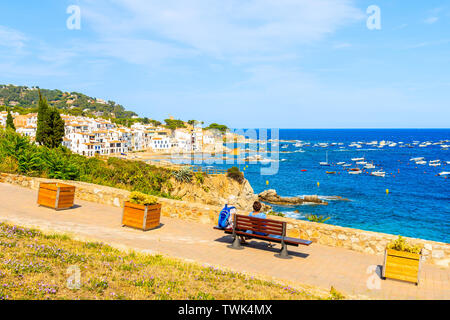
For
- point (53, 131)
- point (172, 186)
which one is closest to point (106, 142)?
point (53, 131)

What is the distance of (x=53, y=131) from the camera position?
38.9 metres

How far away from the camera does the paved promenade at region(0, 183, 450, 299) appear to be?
627cm

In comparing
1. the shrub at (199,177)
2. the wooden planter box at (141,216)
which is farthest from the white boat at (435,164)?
the wooden planter box at (141,216)

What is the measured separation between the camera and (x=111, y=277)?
18.4 feet

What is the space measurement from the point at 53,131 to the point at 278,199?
31.3 metres

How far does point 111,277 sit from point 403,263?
17.9 feet

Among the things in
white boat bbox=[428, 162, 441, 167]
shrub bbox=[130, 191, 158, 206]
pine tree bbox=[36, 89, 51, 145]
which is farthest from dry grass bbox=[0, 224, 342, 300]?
white boat bbox=[428, 162, 441, 167]

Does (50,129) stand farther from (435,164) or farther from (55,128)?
(435,164)

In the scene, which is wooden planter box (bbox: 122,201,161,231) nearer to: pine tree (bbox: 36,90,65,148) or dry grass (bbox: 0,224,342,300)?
dry grass (bbox: 0,224,342,300)

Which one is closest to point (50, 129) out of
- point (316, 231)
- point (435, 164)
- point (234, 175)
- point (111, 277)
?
point (234, 175)

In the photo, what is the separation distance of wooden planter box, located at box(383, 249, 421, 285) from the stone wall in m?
1.42

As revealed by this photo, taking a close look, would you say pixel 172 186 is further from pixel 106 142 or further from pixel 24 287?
pixel 106 142
